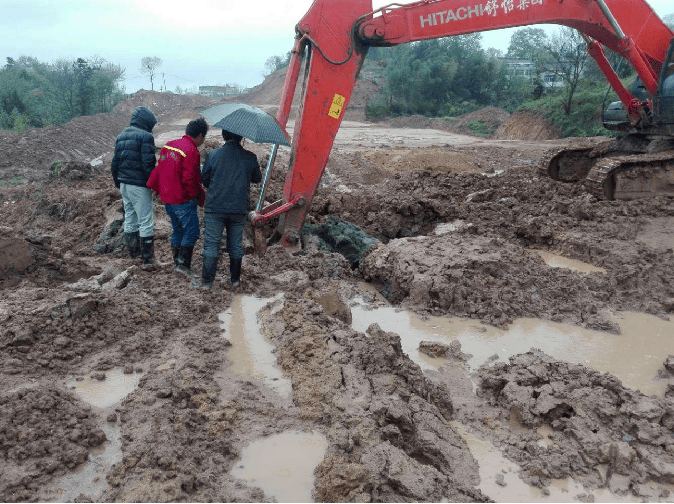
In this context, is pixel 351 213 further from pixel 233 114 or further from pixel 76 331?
pixel 76 331

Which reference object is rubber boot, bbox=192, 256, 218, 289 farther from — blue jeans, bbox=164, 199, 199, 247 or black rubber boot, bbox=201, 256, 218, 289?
blue jeans, bbox=164, 199, 199, 247

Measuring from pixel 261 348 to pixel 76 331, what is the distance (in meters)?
1.43

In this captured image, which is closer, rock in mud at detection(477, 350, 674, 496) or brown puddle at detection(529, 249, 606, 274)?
rock in mud at detection(477, 350, 674, 496)

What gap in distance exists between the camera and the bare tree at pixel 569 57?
76.6 feet

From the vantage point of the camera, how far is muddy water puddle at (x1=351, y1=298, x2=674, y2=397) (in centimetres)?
416

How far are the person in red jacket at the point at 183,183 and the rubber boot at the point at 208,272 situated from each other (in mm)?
387

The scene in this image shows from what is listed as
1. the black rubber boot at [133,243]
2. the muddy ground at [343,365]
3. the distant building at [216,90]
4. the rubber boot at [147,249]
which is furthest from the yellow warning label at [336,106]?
the distant building at [216,90]

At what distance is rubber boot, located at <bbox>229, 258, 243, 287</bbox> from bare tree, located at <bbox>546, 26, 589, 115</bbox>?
21.1m

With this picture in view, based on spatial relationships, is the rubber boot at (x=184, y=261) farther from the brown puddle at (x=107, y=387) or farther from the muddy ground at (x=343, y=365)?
the brown puddle at (x=107, y=387)

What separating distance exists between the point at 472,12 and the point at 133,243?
4.71 metres

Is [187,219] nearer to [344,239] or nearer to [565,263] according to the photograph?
[344,239]

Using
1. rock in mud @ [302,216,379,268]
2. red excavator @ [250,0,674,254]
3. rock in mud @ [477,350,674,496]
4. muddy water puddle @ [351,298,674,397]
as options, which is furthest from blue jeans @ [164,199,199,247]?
rock in mud @ [477,350,674,496]

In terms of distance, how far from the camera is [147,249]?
5.78 meters

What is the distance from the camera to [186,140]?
5230 mm
